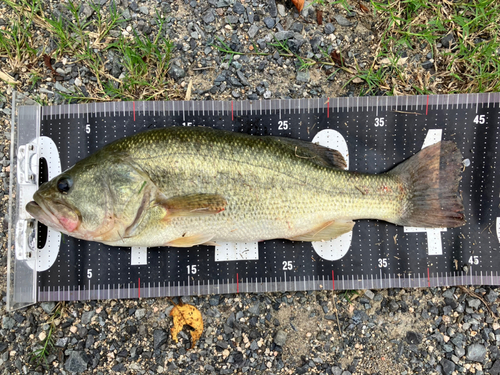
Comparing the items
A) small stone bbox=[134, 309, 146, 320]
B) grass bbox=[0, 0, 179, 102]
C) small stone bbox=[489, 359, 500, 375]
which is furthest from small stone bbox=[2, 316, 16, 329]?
small stone bbox=[489, 359, 500, 375]

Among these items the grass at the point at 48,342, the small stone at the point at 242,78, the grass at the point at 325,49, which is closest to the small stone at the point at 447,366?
the grass at the point at 325,49

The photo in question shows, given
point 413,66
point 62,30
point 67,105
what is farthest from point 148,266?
point 413,66

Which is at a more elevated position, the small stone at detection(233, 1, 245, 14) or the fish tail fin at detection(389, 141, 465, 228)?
the small stone at detection(233, 1, 245, 14)

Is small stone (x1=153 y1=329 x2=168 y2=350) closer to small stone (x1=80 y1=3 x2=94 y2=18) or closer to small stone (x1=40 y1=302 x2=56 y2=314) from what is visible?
small stone (x1=40 y1=302 x2=56 y2=314)

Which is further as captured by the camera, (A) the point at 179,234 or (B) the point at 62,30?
(B) the point at 62,30

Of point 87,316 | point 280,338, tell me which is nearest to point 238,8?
point 280,338

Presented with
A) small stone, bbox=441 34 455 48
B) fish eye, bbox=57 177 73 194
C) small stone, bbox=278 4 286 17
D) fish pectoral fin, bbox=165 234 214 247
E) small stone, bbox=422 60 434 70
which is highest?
small stone, bbox=278 4 286 17

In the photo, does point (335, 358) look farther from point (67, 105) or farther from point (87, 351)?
point (67, 105)
